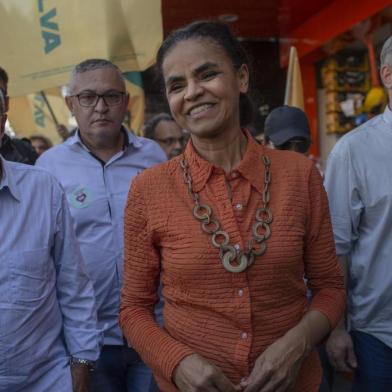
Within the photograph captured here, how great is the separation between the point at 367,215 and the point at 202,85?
90 centimetres

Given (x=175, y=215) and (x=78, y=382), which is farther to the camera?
(x=78, y=382)

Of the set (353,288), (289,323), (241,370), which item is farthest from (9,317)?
(353,288)

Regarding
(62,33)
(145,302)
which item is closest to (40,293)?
(145,302)

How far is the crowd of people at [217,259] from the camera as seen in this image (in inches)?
61.3

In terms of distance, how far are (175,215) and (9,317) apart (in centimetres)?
63

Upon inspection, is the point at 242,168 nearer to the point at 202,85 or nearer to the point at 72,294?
the point at 202,85

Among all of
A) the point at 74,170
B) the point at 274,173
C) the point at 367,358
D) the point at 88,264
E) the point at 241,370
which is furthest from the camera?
the point at 74,170


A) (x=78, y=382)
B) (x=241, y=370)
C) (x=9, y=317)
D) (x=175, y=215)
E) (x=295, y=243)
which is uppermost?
(x=175, y=215)

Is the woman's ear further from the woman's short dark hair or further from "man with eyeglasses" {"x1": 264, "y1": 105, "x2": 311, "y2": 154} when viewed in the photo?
"man with eyeglasses" {"x1": 264, "y1": 105, "x2": 311, "y2": 154}

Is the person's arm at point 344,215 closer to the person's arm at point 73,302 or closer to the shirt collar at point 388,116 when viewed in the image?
the shirt collar at point 388,116

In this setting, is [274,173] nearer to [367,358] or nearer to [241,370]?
[241,370]

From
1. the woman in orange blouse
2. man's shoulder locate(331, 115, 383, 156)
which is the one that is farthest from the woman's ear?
man's shoulder locate(331, 115, 383, 156)

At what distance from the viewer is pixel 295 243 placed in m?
1.59

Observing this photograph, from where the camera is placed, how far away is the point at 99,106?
8.70 ft
